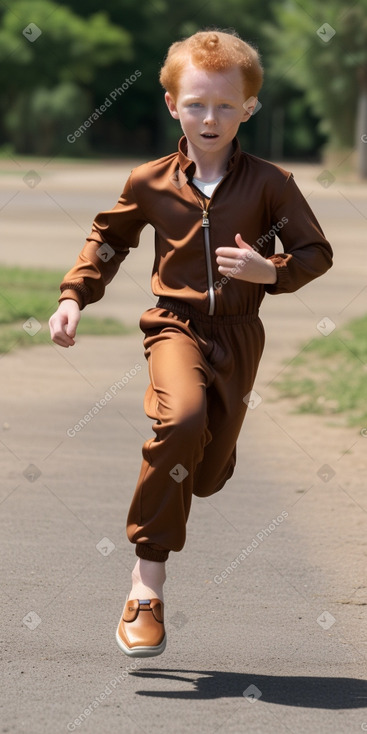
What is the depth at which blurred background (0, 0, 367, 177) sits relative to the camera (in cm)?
3831

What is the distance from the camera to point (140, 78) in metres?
52.5

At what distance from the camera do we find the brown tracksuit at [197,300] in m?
3.17

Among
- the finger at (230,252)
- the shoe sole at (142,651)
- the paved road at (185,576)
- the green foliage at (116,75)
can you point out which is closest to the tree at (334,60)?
the green foliage at (116,75)

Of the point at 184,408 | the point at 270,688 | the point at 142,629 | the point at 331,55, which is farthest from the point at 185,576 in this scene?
the point at 331,55

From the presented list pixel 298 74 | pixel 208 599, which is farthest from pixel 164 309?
pixel 298 74

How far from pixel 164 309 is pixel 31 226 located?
1490 centimetres

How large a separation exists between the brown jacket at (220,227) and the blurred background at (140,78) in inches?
1347

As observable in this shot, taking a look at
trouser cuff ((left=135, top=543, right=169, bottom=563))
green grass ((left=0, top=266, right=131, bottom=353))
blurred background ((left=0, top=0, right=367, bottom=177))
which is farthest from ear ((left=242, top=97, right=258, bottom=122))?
blurred background ((left=0, top=0, right=367, bottom=177))

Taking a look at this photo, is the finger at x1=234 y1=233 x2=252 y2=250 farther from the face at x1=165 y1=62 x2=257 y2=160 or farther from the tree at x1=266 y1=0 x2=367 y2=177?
the tree at x1=266 y1=0 x2=367 y2=177

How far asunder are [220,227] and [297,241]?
22 cm

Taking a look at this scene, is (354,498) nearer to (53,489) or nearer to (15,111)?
(53,489)

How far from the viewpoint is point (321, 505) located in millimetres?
4969

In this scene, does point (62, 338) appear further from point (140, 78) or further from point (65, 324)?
point (140, 78)

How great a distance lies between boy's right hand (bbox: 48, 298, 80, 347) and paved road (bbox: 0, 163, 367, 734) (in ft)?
2.73
